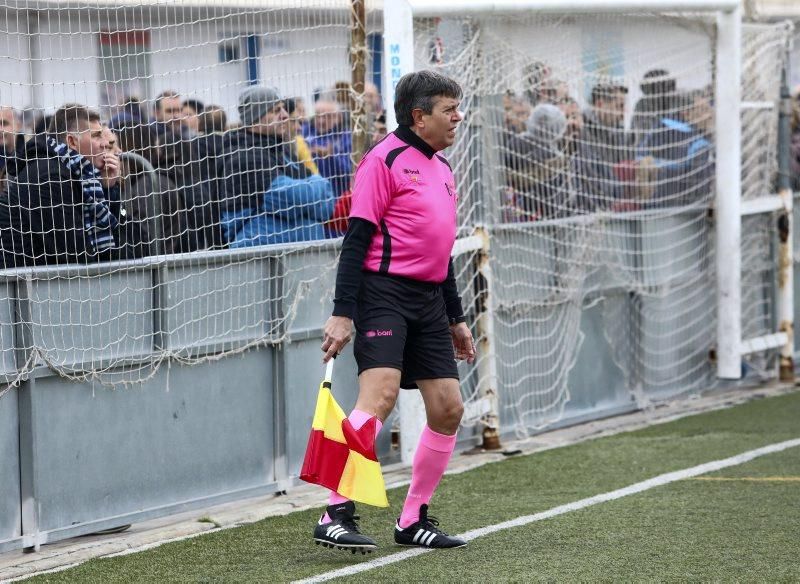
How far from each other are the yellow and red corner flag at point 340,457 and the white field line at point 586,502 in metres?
0.29

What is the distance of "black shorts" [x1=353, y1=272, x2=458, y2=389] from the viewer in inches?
239

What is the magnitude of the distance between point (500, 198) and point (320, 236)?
142 centimetres

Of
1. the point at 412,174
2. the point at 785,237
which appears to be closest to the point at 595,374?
the point at 785,237

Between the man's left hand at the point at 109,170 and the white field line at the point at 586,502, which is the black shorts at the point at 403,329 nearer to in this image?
the white field line at the point at 586,502

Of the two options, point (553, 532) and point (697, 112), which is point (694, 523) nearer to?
Answer: point (553, 532)

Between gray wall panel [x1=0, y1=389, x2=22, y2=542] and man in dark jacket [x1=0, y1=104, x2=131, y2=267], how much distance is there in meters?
0.64

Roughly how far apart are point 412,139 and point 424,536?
1638mm

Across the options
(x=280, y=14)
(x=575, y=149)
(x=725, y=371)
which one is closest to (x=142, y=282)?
(x=280, y=14)

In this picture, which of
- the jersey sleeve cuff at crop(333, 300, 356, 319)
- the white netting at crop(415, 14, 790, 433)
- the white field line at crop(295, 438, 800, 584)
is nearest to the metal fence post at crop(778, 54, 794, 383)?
the white netting at crop(415, 14, 790, 433)

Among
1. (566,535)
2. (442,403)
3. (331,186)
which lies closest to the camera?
(442,403)

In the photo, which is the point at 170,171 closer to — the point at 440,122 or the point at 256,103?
the point at 256,103

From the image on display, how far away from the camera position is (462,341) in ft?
21.6

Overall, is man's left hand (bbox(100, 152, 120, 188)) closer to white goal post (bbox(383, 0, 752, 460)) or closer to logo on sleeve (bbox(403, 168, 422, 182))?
logo on sleeve (bbox(403, 168, 422, 182))

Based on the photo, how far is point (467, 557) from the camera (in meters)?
6.12
